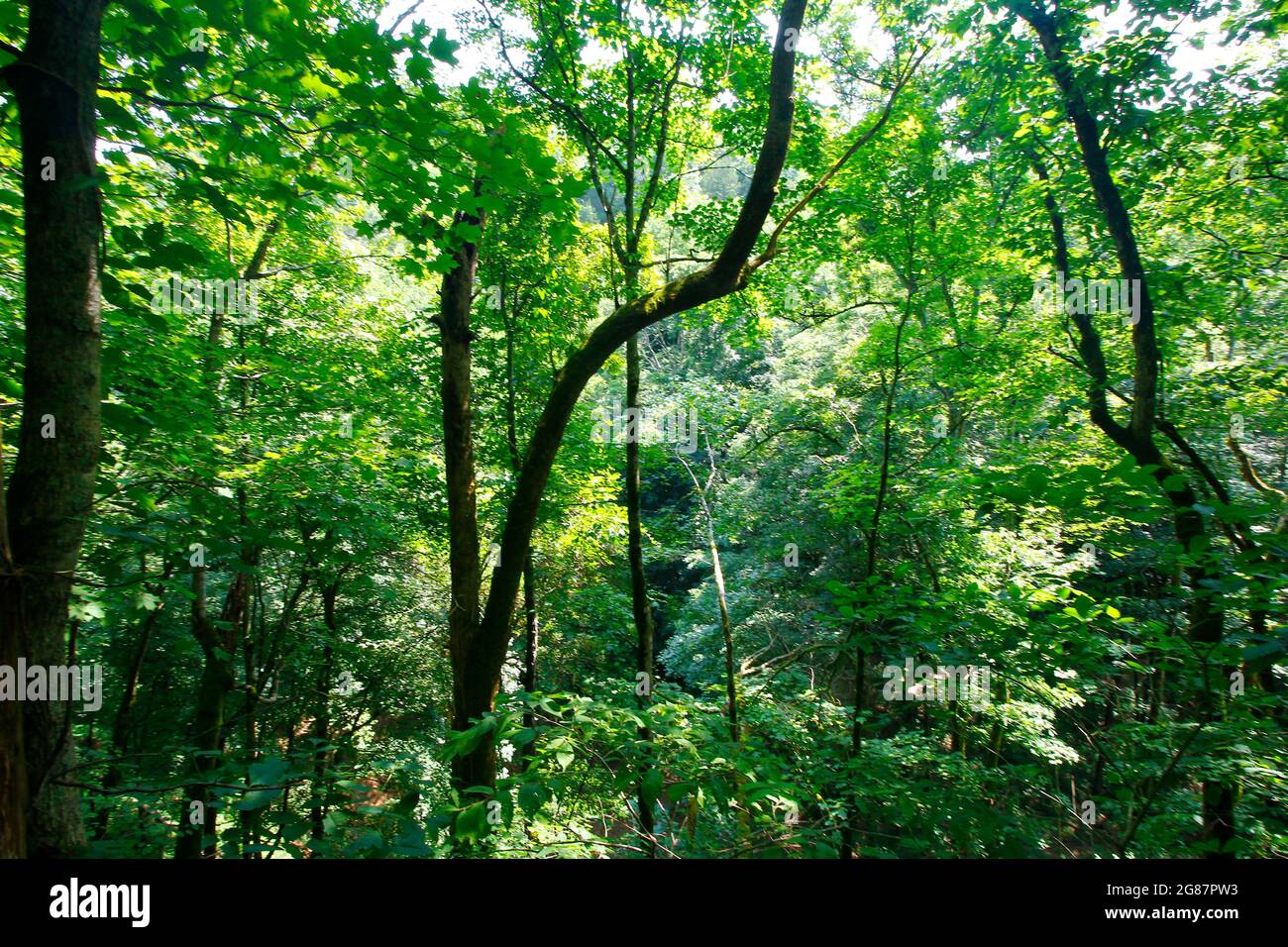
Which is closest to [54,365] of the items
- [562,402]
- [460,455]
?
[562,402]

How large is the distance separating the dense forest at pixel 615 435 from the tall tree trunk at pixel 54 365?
0.04ft

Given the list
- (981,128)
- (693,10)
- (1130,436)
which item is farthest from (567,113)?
(1130,436)

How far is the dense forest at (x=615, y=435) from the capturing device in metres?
1.97

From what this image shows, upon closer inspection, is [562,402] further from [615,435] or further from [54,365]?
[615,435]

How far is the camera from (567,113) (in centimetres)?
723

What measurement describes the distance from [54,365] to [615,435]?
1063 cm

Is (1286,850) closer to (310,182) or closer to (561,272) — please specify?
(310,182)

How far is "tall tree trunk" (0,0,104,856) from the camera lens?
158 cm

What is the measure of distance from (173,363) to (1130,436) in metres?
9.97

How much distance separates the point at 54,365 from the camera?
1654 millimetres

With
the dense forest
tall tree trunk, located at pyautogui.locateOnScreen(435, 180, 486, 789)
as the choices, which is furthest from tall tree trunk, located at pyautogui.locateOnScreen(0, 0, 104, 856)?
tall tree trunk, located at pyautogui.locateOnScreen(435, 180, 486, 789)

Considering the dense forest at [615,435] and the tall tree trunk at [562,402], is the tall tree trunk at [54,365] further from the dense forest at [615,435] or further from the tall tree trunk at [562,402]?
the tall tree trunk at [562,402]

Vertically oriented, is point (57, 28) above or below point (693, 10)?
below
